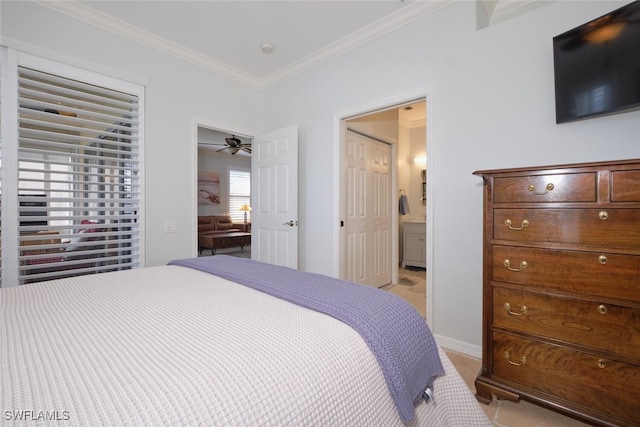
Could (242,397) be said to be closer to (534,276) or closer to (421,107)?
(534,276)

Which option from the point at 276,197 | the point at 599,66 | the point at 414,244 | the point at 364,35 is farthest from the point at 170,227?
the point at 414,244

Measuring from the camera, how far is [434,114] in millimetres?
2299

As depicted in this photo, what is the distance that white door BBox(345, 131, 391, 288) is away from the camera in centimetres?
330

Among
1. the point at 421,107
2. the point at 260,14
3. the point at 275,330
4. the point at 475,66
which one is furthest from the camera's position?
the point at 421,107

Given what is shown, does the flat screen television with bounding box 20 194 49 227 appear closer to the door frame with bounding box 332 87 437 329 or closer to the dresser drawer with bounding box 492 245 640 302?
the door frame with bounding box 332 87 437 329

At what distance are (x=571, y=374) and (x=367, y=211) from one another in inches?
98.2

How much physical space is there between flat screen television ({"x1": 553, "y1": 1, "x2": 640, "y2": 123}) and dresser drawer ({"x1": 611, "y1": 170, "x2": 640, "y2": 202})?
0.51 metres

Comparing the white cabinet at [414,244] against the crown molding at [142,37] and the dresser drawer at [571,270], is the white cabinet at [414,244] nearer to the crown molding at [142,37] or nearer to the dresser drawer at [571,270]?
the dresser drawer at [571,270]

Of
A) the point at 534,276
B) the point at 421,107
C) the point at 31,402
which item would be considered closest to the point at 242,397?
the point at 31,402

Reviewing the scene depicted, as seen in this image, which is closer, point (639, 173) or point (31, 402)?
point (31, 402)

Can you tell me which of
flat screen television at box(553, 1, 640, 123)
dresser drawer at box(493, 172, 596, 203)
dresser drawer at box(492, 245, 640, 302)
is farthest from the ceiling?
dresser drawer at box(492, 245, 640, 302)

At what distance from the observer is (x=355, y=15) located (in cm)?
246

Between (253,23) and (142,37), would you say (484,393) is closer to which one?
(253,23)

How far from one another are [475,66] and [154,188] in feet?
10.0
